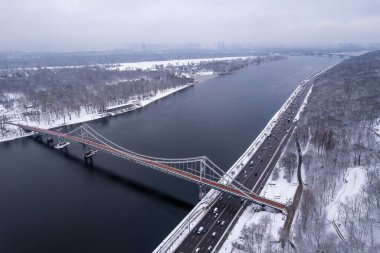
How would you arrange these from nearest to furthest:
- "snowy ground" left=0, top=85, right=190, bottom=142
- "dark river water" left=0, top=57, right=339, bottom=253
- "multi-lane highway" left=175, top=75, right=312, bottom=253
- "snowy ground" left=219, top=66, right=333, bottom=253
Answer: "snowy ground" left=219, top=66, right=333, bottom=253, "multi-lane highway" left=175, top=75, right=312, bottom=253, "dark river water" left=0, top=57, right=339, bottom=253, "snowy ground" left=0, top=85, right=190, bottom=142

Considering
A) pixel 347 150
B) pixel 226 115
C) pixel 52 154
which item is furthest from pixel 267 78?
pixel 52 154

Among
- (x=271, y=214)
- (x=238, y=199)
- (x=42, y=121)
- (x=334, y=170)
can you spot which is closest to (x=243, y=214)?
(x=238, y=199)

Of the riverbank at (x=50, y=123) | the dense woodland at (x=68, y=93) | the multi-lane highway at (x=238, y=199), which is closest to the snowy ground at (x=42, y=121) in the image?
the riverbank at (x=50, y=123)

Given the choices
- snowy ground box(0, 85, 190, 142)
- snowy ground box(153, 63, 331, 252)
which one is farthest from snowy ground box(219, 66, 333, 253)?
snowy ground box(0, 85, 190, 142)

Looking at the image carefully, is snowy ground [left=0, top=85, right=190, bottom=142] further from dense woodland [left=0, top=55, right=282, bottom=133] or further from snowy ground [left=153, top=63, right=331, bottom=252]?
snowy ground [left=153, top=63, right=331, bottom=252]

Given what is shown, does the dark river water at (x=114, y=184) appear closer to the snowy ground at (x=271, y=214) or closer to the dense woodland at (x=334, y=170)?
the snowy ground at (x=271, y=214)

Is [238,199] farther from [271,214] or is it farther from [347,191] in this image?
[347,191]
